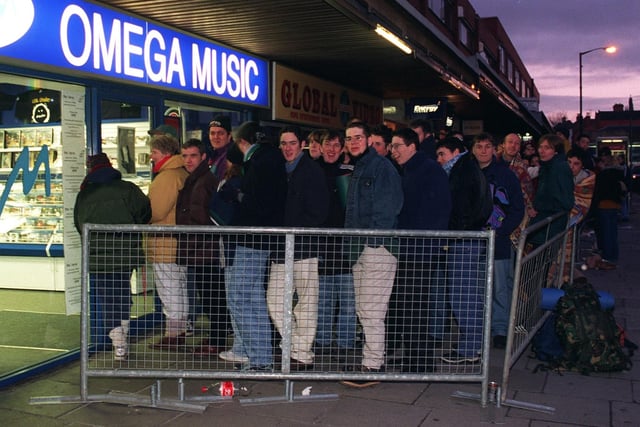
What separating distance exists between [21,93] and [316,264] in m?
3.10

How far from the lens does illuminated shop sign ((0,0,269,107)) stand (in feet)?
17.2

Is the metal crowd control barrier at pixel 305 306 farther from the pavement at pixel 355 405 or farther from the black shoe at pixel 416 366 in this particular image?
the pavement at pixel 355 405

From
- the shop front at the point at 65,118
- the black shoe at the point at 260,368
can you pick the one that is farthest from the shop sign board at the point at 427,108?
the black shoe at the point at 260,368

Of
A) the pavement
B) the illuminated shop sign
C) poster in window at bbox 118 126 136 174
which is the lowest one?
the pavement

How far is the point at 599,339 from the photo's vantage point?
558cm

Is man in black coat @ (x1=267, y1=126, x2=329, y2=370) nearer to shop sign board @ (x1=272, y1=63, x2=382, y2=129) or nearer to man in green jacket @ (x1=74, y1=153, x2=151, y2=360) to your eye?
man in green jacket @ (x1=74, y1=153, x2=151, y2=360)

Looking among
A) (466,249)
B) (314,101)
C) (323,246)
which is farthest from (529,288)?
(314,101)

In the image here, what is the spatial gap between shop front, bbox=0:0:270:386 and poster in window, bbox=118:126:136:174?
0.01m

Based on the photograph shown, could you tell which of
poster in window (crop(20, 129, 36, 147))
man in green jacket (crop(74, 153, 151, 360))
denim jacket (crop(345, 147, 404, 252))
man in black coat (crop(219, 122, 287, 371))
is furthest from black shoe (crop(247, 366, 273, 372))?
poster in window (crop(20, 129, 36, 147))

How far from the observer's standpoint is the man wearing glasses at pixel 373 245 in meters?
5.14

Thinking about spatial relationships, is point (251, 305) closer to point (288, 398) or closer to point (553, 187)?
point (288, 398)

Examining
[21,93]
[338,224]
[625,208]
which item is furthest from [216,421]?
[625,208]

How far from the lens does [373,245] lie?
515 centimetres

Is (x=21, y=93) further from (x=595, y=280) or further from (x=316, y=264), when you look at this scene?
(x=595, y=280)
